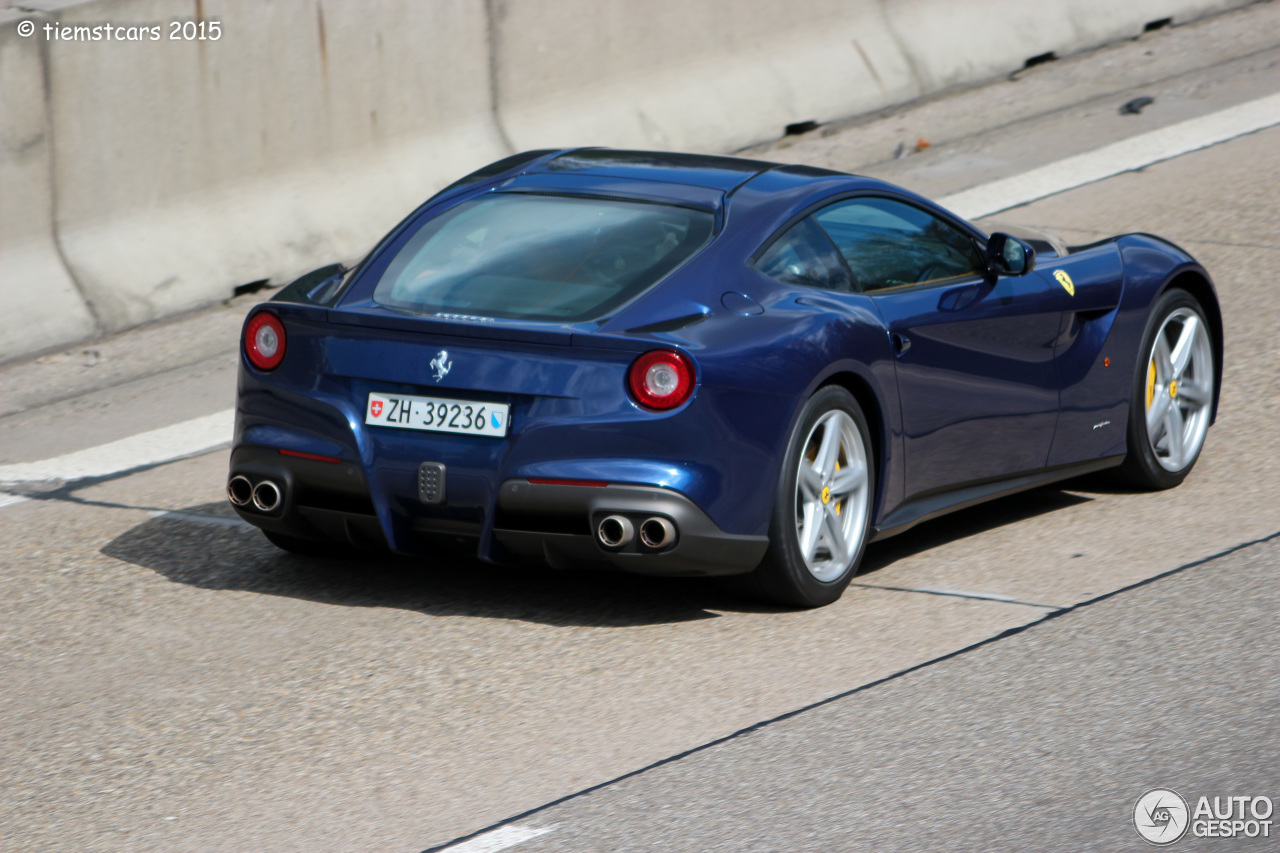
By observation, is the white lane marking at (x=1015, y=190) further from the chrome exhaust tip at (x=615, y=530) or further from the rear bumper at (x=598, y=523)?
the chrome exhaust tip at (x=615, y=530)

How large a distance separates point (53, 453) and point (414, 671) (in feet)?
11.8

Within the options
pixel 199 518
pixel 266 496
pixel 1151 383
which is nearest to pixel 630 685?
pixel 266 496

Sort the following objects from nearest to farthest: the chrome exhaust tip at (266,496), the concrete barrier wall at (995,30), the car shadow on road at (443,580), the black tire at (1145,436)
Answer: the chrome exhaust tip at (266,496)
the car shadow on road at (443,580)
the black tire at (1145,436)
the concrete barrier wall at (995,30)

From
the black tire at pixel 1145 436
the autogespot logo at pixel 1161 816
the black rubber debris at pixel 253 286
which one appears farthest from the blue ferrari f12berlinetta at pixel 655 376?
the black rubber debris at pixel 253 286

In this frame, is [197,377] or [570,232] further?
[197,377]

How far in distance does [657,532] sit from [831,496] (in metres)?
0.76

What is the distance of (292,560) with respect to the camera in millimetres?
6258

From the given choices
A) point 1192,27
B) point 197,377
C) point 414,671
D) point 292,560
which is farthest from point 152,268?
point 1192,27

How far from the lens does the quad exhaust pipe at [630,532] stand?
16.9ft

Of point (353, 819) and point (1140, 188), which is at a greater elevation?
point (1140, 188)

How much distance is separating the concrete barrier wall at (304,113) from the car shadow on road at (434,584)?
3304 mm

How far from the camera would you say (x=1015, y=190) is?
12.1 meters

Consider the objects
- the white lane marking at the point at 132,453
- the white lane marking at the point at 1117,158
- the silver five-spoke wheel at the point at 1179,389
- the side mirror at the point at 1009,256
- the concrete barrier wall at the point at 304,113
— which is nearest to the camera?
the side mirror at the point at 1009,256

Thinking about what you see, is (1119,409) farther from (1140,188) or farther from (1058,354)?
(1140,188)
